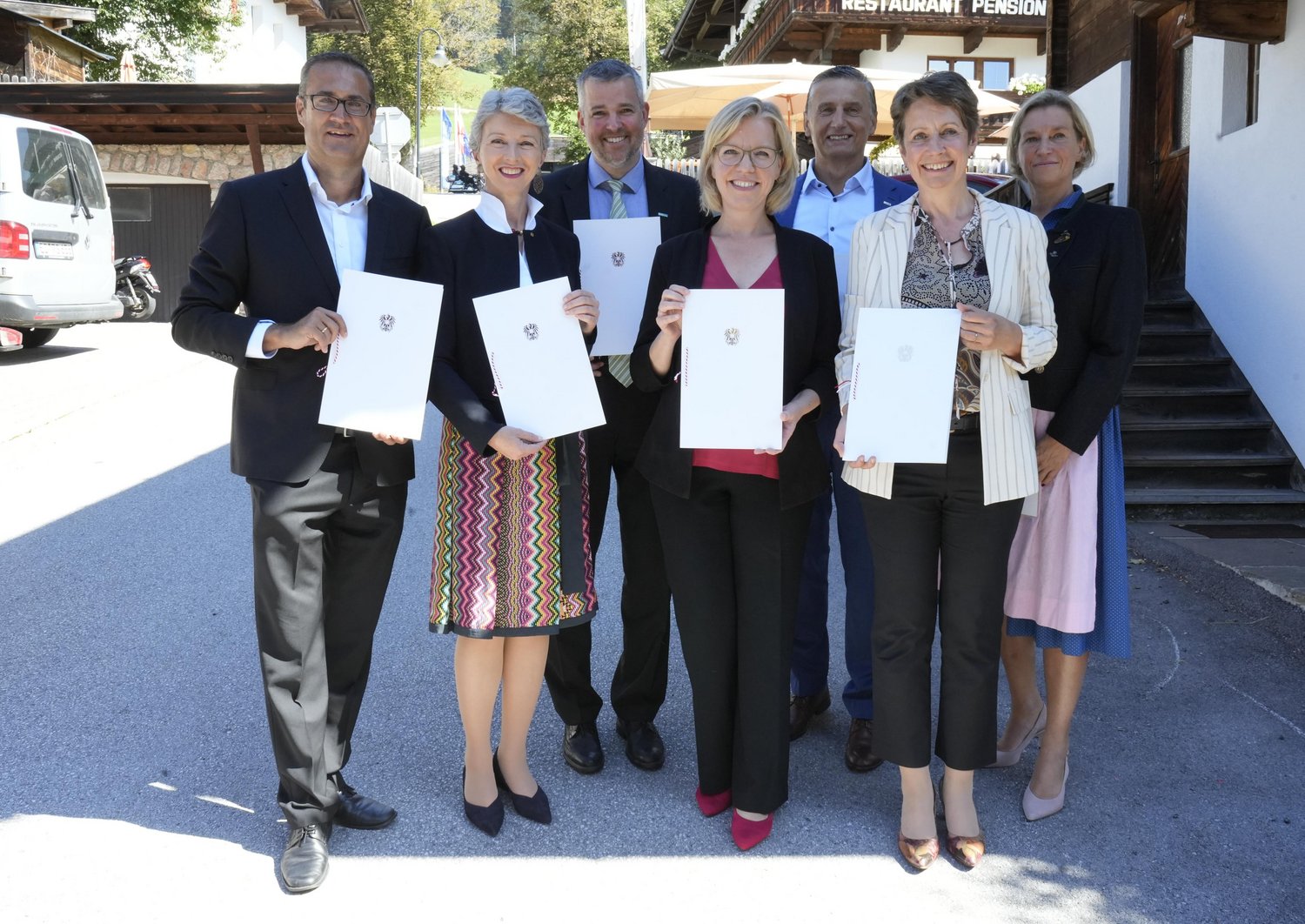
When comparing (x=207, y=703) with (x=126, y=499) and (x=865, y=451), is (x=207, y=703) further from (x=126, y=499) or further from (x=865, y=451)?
(x=126, y=499)

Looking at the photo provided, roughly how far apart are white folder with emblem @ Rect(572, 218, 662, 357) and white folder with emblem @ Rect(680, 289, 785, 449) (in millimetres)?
519

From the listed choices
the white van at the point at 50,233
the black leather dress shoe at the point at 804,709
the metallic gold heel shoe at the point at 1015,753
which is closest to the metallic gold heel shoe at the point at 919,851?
the metallic gold heel shoe at the point at 1015,753

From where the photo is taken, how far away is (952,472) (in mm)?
3076

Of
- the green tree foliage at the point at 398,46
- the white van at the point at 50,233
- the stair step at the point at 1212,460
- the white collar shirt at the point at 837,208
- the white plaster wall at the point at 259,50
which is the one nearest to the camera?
the white collar shirt at the point at 837,208

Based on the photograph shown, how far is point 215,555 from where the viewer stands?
20.5 ft

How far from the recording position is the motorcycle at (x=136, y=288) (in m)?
16.3

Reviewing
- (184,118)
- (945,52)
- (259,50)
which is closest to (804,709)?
(184,118)

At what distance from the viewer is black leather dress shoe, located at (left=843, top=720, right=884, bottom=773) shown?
377 cm

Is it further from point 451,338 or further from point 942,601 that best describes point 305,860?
point 942,601

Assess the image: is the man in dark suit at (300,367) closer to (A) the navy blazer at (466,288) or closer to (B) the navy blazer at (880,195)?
(A) the navy blazer at (466,288)

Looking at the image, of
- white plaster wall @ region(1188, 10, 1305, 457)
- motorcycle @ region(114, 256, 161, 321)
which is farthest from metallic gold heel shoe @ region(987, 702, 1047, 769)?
motorcycle @ region(114, 256, 161, 321)

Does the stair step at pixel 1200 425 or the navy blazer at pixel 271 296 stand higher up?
the navy blazer at pixel 271 296

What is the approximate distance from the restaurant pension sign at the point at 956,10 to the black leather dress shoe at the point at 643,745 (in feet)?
64.7

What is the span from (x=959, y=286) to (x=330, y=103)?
1.80 m
